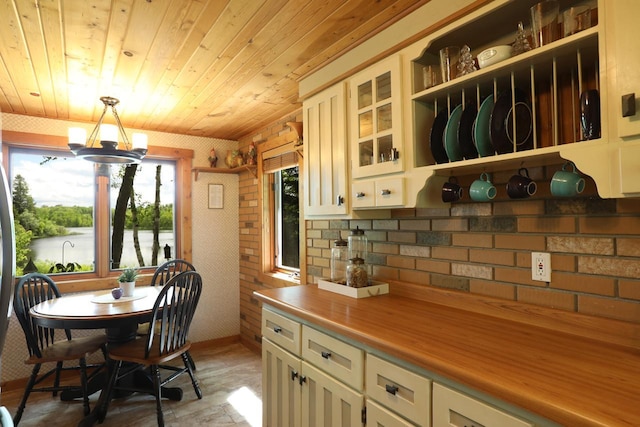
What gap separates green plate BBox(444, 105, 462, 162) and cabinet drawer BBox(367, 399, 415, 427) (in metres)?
0.99

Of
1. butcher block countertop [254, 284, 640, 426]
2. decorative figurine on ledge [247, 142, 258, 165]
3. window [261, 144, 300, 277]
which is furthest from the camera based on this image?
decorative figurine on ledge [247, 142, 258, 165]

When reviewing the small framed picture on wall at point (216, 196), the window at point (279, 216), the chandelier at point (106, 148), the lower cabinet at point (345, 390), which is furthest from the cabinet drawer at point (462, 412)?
the small framed picture on wall at point (216, 196)

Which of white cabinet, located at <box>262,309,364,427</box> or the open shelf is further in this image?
the open shelf

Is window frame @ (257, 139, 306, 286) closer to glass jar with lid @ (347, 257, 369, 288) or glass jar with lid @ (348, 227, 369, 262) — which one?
glass jar with lid @ (348, 227, 369, 262)

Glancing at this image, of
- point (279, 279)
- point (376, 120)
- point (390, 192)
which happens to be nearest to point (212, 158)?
point (279, 279)

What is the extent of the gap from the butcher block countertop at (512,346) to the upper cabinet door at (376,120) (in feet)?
2.24

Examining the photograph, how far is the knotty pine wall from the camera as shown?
1.20 metres

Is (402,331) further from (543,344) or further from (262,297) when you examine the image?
(262,297)

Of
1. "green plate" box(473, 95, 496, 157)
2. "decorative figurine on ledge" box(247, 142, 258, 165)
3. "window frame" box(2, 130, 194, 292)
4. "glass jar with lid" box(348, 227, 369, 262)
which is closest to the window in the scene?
"decorative figurine on ledge" box(247, 142, 258, 165)

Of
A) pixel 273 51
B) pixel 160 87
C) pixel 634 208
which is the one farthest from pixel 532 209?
pixel 160 87

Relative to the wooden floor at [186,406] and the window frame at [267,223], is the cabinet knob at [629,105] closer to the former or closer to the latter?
the wooden floor at [186,406]

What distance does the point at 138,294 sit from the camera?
3014mm

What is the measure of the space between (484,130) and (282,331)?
1.38m

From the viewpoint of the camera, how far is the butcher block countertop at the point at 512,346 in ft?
2.77
